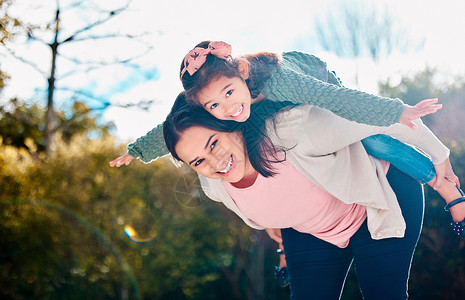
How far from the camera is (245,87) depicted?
153 cm

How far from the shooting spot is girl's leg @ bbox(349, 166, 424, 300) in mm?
1545

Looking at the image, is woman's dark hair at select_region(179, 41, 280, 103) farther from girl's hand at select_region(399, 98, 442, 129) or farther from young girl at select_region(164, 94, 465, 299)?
girl's hand at select_region(399, 98, 442, 129)

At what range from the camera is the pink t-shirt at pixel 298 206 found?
5.30ft

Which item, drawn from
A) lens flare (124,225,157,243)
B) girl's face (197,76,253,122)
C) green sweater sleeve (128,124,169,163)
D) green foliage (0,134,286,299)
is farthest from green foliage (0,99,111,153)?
girl's face (197,76,253,122)

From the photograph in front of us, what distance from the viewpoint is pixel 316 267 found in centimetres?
171

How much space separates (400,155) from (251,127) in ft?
1.89

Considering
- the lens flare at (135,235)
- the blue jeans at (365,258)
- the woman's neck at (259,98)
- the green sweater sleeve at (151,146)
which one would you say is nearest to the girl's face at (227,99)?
the woman's neck at (259,98)

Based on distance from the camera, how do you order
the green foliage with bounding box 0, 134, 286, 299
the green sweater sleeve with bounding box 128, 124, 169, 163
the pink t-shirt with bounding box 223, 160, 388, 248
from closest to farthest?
the pink t-shirt with bounding box 223, 160, 388, 248, the green sweater sleeve with bounding box 128, 124, 169, 163, the green foliage with bounding box 0, 134, 286, 299

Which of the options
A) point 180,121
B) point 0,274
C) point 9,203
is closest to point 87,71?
point 9,203

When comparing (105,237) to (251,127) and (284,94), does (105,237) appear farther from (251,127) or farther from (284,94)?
(284,94)

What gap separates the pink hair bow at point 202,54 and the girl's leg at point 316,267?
786mm

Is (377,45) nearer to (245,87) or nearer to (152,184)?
(152,184)

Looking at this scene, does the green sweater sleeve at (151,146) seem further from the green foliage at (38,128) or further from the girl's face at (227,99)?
the green foliage at (38,128)

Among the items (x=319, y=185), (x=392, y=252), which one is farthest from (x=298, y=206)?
(x=392, y=252)
